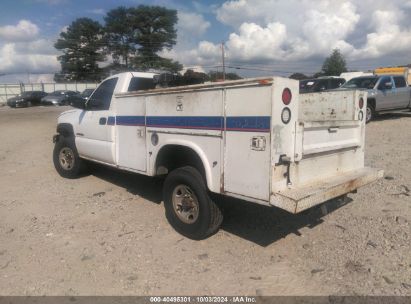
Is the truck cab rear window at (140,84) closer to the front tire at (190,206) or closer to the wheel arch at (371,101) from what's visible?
the front tire at (190,206)

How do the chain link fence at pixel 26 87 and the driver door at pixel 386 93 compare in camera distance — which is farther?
the chain link fence at pixel 26 87

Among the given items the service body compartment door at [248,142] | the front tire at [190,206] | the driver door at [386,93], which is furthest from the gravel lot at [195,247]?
the driver door at [386,93]

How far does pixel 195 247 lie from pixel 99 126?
2.85 metres

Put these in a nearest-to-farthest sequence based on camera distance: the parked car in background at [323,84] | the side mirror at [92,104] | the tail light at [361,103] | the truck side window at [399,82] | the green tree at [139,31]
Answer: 1. the tail light at [361,103]
2. the side mirror at [92,104]
3. the truck side window at [399,82]
4. the parked car in background at [323,84]
5. the green tree at [139,31]

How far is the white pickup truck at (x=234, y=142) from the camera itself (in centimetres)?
353

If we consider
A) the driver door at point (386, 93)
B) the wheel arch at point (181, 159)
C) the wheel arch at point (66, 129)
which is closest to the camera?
the wheel arch at point (181, 159)

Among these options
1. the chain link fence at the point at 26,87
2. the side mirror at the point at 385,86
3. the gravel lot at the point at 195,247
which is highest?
the chain link fence at the point at 26,87

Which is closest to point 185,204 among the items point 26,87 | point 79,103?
point 79,103

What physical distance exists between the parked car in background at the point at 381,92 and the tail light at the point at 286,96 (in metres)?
11.7

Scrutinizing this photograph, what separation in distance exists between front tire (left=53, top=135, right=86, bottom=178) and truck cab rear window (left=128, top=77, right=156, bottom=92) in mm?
2000

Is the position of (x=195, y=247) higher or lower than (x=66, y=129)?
lower

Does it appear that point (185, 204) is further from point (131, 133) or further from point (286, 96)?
point (286, 96)

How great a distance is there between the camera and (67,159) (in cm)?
743

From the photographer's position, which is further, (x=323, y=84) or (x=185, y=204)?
(x=323, y=84)
